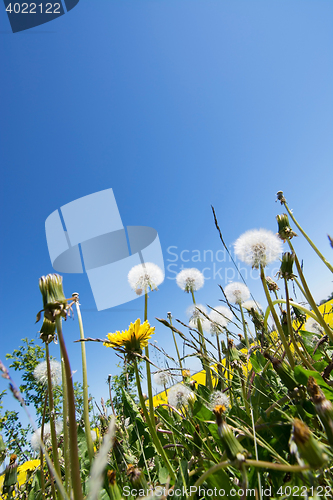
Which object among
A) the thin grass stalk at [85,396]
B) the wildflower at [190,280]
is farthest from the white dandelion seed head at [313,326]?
the thin grass stalk at [85,396]

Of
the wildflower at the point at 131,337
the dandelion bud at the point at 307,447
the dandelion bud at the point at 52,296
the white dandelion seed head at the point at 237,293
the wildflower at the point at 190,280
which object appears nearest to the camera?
the dandelion bud at the point at 307,447

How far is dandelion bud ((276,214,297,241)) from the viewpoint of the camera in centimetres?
107

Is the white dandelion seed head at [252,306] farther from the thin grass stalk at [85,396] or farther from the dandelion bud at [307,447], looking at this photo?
the dandelion bud at [307,447]

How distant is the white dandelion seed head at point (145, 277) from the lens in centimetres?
161

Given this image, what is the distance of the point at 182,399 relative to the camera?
3.49 feet

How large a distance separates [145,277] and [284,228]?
2.86 feet

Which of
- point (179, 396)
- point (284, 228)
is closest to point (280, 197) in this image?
point (284, 228)

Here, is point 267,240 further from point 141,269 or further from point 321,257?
point 141,269

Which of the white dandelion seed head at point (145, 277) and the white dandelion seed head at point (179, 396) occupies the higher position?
the white dandelion seed head at point (145, 277)

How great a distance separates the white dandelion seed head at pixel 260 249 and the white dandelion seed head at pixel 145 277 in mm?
615

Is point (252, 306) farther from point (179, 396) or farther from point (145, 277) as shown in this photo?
point (179, 396)

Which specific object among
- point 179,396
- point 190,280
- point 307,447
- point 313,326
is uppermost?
point 190,280

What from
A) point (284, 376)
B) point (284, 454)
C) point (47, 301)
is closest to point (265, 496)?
point (284, 454)

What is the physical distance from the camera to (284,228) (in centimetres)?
109
